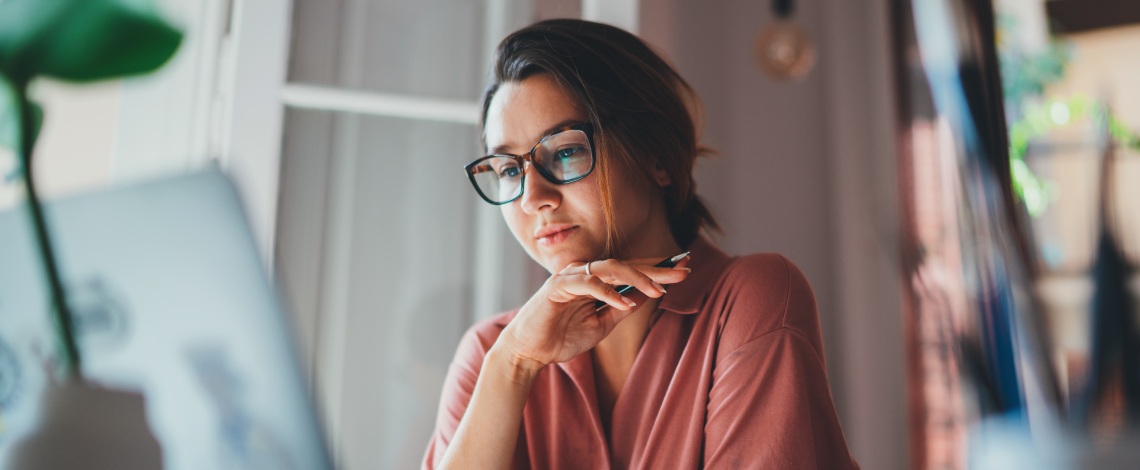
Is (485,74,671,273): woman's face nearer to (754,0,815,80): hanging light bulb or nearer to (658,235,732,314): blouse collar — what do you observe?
(658,235,732,314): blouse collar

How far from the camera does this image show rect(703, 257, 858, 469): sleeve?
27.9 inches

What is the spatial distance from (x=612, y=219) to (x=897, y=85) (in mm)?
1805

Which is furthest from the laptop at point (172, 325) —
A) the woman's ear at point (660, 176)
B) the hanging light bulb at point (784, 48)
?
the hanging light bulb at point (784, 48)

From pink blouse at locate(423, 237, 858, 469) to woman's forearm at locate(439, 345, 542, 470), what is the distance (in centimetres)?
7

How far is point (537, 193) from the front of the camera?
846 millimetres

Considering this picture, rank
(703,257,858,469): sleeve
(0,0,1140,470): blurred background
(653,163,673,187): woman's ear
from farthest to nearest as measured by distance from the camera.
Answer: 1. (0,0,1140,470): blurred background
2. (653,163,673,187): woman's ear
3. (703,257,858,469): sleeve

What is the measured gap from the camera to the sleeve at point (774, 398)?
0.71m

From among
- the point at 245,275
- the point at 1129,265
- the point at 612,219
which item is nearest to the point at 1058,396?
the point at 1129,265

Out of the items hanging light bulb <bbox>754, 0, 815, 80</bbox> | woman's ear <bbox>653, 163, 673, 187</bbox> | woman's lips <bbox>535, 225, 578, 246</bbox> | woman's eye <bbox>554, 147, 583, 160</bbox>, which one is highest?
hanging light bulb <bbox>754, 0, 815, 80</bbox>

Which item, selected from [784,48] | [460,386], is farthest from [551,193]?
[784,48]

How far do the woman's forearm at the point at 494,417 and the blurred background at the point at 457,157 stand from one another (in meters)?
0.42

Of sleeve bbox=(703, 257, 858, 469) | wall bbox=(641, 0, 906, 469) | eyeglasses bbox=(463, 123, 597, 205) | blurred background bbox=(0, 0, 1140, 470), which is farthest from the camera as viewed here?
wall bbox=(641, 0, 906, 469)

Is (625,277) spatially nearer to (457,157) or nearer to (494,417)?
(494,417)

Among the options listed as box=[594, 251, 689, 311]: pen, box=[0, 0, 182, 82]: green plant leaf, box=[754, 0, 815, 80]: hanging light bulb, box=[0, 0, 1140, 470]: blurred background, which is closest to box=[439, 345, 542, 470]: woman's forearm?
box=[594, 251, 689, 311]: pen
